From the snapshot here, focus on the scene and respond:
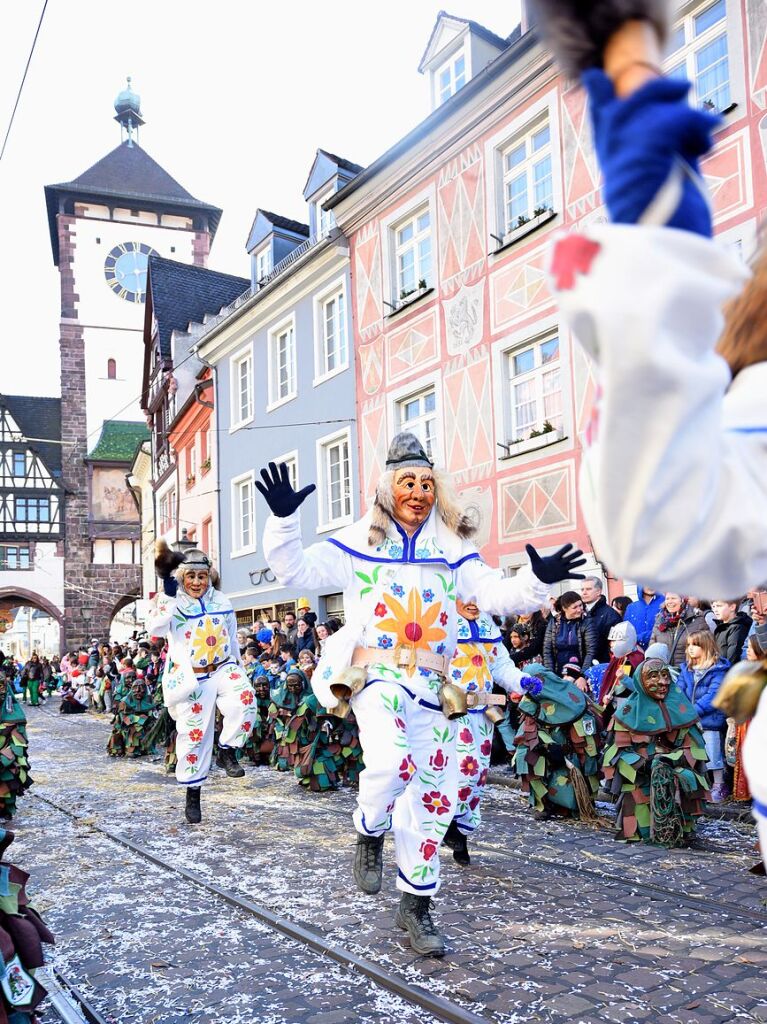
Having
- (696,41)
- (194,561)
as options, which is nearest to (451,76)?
(696,41)

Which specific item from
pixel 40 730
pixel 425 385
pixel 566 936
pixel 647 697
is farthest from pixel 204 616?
pixel 40 730

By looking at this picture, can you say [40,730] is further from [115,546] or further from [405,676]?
[115,546]

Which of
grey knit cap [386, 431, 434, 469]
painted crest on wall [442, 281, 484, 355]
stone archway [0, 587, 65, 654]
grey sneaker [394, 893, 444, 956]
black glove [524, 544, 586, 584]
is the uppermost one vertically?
painted crest on wall [442, 281, 484, 355]

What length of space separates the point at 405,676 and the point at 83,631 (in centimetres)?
4786

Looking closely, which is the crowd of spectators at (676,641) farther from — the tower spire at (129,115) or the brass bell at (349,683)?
the tower spire at (129,115)

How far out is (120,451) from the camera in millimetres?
53344

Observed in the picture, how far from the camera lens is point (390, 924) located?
481cm

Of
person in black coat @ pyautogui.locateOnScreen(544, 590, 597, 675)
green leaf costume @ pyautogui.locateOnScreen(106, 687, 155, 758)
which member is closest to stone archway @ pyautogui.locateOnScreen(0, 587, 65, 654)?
green leaf costume @ pyautogui.locateOnScreen(106, 687, 155, 758)

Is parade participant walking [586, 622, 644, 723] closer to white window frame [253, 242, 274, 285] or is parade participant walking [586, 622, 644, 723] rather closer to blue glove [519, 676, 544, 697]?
blue glove [519, 676, 544, 697]

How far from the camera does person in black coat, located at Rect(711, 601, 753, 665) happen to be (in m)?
8.25

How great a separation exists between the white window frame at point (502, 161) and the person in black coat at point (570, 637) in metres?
6.89

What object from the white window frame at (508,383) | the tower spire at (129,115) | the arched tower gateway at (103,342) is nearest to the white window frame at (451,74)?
the white window frame at (508,383)

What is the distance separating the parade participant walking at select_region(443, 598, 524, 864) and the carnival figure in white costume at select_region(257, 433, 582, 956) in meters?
0.96

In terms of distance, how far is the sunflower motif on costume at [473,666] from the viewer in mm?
6699
